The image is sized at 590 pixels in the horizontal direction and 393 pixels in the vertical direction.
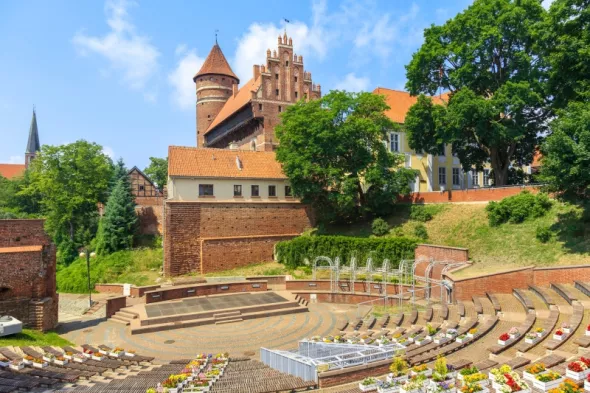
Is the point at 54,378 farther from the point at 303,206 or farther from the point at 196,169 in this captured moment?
the point at 303,206

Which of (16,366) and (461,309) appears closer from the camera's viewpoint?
(16,366)

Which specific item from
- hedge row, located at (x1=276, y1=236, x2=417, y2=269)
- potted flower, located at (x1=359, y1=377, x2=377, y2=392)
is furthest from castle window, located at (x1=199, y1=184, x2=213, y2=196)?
potted flower, located at (x1=359, y1=377, x2=377, y2=392)

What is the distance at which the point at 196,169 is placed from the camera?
32.8 m

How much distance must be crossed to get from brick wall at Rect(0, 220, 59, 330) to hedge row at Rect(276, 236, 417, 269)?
17.3 metres

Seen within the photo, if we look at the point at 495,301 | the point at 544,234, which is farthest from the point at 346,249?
the point at 495,301

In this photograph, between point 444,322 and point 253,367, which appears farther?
point 444,322

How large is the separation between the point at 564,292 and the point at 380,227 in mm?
16538

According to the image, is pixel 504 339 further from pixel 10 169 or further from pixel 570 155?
pixel 10 169

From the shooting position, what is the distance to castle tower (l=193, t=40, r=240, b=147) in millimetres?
59969

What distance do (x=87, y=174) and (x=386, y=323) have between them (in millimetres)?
36935

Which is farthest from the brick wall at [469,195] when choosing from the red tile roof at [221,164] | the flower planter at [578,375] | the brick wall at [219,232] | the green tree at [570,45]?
the flower planter at [578,375]

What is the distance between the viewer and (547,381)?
805 cm

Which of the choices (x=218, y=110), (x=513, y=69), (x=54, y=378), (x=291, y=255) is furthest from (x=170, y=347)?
(x=218, y=110)

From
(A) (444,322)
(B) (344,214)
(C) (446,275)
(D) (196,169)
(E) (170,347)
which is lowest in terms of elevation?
(E) (170,347)
